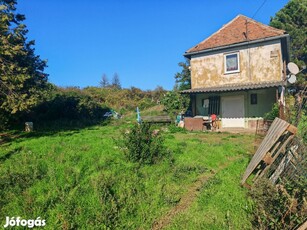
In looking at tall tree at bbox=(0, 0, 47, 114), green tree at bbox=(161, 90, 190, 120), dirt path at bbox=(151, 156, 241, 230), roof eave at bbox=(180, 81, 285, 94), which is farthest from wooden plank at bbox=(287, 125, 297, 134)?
green tree at bbox=(161, 90, 190, 120)

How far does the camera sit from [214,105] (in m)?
19.0

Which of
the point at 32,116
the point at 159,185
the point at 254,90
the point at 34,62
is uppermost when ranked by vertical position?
the point at 34,62

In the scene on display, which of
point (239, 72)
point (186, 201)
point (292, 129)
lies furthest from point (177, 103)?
point (292, 129)

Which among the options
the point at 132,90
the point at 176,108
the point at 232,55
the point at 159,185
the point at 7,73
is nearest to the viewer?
the point at 159,185

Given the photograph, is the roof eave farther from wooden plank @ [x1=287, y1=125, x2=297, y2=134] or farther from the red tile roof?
wooden plank @ [x1=287, y1=125, x2=297, y2=134]

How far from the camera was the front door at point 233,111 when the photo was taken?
59.0 ft

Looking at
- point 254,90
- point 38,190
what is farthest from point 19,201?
point 254,90

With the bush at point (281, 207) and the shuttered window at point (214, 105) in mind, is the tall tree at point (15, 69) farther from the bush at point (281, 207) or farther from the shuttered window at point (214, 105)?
the shuttered window at point (214, 105)

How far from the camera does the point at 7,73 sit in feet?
34.6

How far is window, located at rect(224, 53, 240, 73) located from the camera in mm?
18234

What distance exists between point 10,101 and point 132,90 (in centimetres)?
2603

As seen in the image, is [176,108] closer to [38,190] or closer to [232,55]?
[232,55]

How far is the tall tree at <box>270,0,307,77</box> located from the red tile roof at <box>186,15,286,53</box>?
1381 centimetres

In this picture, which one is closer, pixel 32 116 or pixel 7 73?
pixel 7 73
